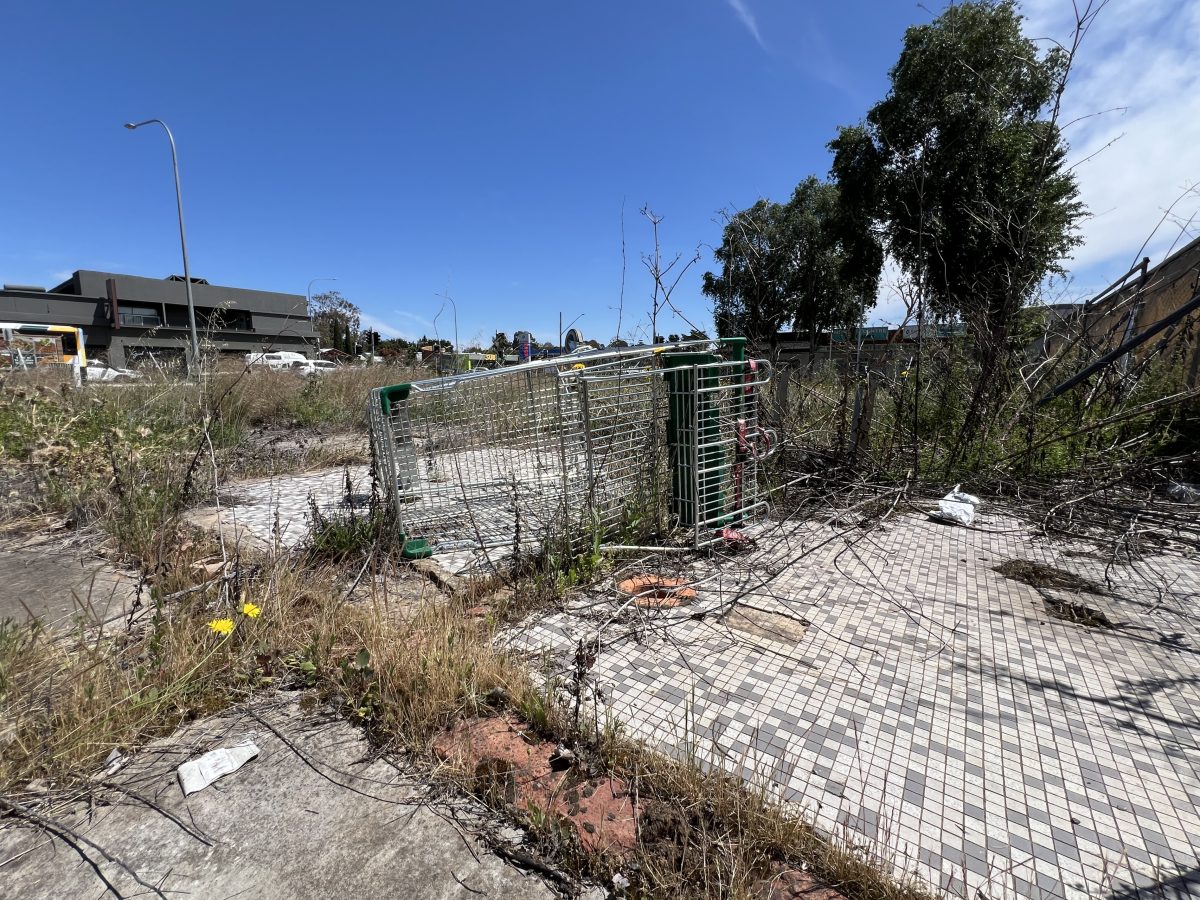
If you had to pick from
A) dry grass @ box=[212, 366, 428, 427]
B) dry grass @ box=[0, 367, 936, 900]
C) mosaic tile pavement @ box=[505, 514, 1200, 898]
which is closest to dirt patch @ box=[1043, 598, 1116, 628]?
mosaic tile pavement @ box=[505, 514, 1200, 898]

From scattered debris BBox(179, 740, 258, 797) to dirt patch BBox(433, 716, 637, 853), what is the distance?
627 mm

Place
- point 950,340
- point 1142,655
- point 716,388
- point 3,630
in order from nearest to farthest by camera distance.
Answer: point 3,630 → point 1142,655 → point 716,388 → point 950,340

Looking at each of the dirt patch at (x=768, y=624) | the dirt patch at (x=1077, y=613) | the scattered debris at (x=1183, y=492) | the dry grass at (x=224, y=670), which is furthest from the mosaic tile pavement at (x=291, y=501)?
the scattered debris at (x=1183, y=492)

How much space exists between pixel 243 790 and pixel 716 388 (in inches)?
112

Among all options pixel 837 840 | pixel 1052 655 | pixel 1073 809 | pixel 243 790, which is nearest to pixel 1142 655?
pixel 1052 655

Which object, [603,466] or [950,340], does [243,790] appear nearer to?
[603,466]

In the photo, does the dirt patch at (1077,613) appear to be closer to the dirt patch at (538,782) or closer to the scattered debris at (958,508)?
the scattered debris at (958,508)

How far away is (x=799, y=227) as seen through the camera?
1898cm

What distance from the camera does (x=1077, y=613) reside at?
261cm

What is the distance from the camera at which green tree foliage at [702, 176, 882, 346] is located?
5.75 m

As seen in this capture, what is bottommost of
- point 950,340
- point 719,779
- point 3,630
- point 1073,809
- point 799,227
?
point 1073,809

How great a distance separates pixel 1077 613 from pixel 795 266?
43.3 feet

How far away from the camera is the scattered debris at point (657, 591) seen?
278 cm

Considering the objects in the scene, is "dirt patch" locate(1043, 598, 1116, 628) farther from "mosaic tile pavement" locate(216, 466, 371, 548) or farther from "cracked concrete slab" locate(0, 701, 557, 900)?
"mosaic tile pavement" locate(216, 466, 371, 548)
